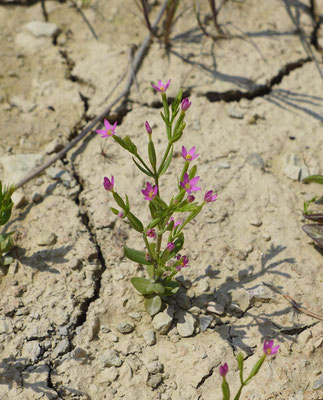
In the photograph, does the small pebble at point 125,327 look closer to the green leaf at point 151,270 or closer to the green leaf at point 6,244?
the green leaf at point 151,270

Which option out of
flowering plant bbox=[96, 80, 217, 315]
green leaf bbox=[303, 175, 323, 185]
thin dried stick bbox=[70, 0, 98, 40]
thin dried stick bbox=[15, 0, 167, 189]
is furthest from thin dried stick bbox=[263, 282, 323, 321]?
thin dried stick bbox=[70, 0, 98, 40]

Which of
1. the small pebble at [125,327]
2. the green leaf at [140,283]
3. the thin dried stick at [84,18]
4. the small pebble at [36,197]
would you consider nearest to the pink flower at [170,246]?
the green leaf at [140,283]

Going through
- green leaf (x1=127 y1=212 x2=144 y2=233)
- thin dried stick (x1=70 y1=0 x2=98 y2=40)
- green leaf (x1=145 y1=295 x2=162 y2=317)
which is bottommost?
green leaf (x1=145 y1=295 x2=162 y2=317)

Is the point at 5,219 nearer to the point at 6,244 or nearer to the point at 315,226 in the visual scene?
the point at 6,244

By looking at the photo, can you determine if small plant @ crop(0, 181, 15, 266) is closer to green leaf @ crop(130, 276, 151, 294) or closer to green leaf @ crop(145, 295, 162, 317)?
green leaf @ crop(130, 276, 151, 294)

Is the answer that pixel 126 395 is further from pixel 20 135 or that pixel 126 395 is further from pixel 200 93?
pixel 200 93

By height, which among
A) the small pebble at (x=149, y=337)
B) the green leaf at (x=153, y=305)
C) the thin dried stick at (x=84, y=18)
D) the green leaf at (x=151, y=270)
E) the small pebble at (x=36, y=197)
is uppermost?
the thin dried stick at (x=84, y=18)

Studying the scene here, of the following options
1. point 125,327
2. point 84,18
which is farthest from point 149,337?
point 84,18
